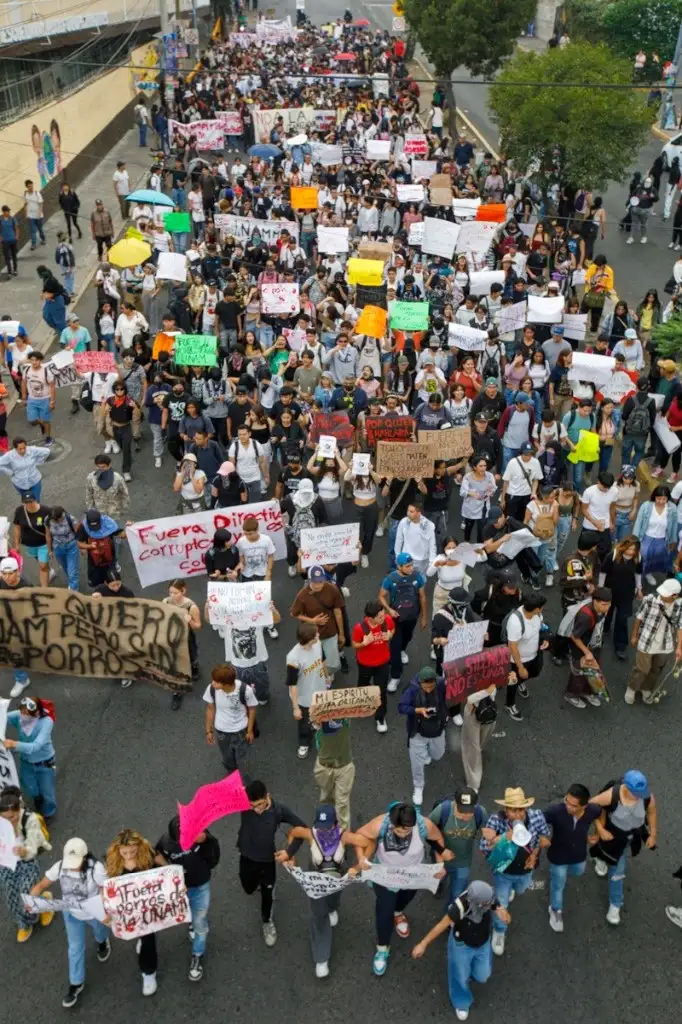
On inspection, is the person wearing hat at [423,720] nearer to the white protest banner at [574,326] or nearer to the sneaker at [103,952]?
the sneaker at [103,952]

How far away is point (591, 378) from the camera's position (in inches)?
528

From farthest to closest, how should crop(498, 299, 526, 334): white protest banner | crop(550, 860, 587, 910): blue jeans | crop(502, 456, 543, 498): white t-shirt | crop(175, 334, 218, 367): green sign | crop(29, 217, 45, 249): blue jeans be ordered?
crop(29, 217, 45, 249): blue jeans
crop(498, 299, 526, 334): white protest banner
crop(175, 334, 218, 367): green sign
crop(502, 456, 543, 498): white t-shirt
crop(550, 860, 587, 910): blue jeans

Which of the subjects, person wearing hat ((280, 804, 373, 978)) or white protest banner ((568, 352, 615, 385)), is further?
white protest banner ((568, 352, 615, 385))

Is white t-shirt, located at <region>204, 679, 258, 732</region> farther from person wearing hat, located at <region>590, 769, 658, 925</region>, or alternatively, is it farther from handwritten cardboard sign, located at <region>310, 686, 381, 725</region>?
person wearing hat, located at <region>590, 769, 658, 925</region>

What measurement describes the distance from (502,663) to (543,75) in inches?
Result: 673

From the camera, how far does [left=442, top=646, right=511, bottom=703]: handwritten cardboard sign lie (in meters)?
8.23

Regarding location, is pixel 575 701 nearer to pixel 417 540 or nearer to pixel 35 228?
pixel 417 540

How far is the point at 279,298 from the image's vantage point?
15.5m

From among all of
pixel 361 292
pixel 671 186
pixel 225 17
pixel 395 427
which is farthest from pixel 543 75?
pixel 225 17

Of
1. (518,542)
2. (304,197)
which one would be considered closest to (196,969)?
(518,542)

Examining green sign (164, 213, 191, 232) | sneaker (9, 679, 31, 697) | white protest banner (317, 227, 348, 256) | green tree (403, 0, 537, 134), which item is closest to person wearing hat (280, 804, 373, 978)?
sneaker (9, 679, 31, 697)

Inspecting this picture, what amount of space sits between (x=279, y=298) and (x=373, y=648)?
821 cm

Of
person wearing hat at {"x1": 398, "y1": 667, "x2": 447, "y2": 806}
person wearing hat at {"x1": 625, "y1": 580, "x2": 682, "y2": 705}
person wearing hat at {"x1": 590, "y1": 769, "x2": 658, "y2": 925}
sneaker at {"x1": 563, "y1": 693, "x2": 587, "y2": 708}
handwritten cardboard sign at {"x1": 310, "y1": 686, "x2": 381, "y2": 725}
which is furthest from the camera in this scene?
sneaker at {"x1": 563, "y1": 693, "x2": 587, "y2": 708}

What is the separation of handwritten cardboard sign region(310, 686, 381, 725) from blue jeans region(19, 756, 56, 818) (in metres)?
2.18
